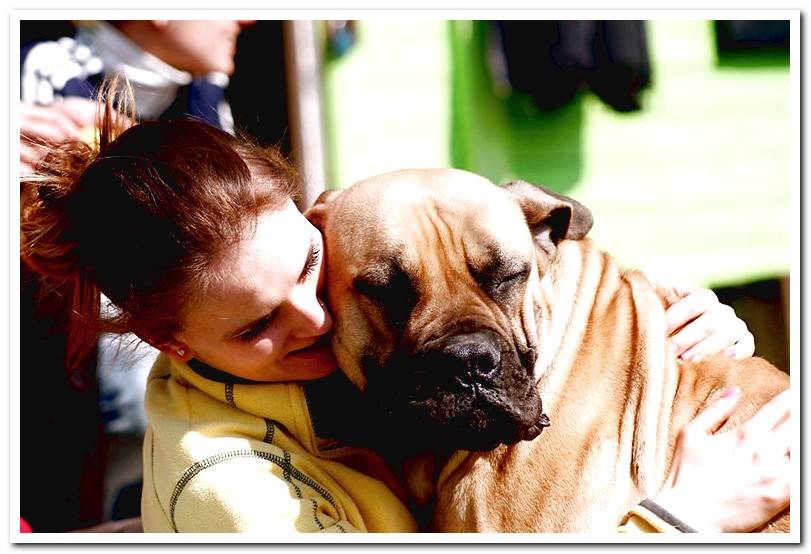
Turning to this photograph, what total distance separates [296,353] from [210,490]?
34 centimetres

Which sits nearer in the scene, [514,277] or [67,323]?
[514,277]

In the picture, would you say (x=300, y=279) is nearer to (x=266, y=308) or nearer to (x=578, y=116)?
(x=266, y=308)

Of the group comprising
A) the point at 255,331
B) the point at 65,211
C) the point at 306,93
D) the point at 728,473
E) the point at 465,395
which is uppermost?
the point at 306,93

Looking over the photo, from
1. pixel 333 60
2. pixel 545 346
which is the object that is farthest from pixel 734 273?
pixel 545 346

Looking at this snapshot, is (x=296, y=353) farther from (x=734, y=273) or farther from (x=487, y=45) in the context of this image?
(x=734, y=273)

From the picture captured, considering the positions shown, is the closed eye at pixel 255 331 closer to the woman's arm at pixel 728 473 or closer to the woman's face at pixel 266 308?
the woman's face at pixel 266 308

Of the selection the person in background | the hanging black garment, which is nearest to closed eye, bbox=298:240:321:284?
the person in background

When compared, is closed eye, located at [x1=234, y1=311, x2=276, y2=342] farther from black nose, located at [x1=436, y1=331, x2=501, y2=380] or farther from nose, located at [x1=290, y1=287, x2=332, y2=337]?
black nose, located at [x1=436, y1=331, x2=501, y2=380]

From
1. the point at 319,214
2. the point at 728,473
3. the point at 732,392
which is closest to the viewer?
the point at 728,473

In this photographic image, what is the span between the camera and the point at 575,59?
144 inches

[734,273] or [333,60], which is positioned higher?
[333,60]

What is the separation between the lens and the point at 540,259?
203 centimetres

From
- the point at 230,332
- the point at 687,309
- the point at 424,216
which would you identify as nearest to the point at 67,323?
the point at 230,332

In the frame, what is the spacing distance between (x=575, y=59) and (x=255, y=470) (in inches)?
100
